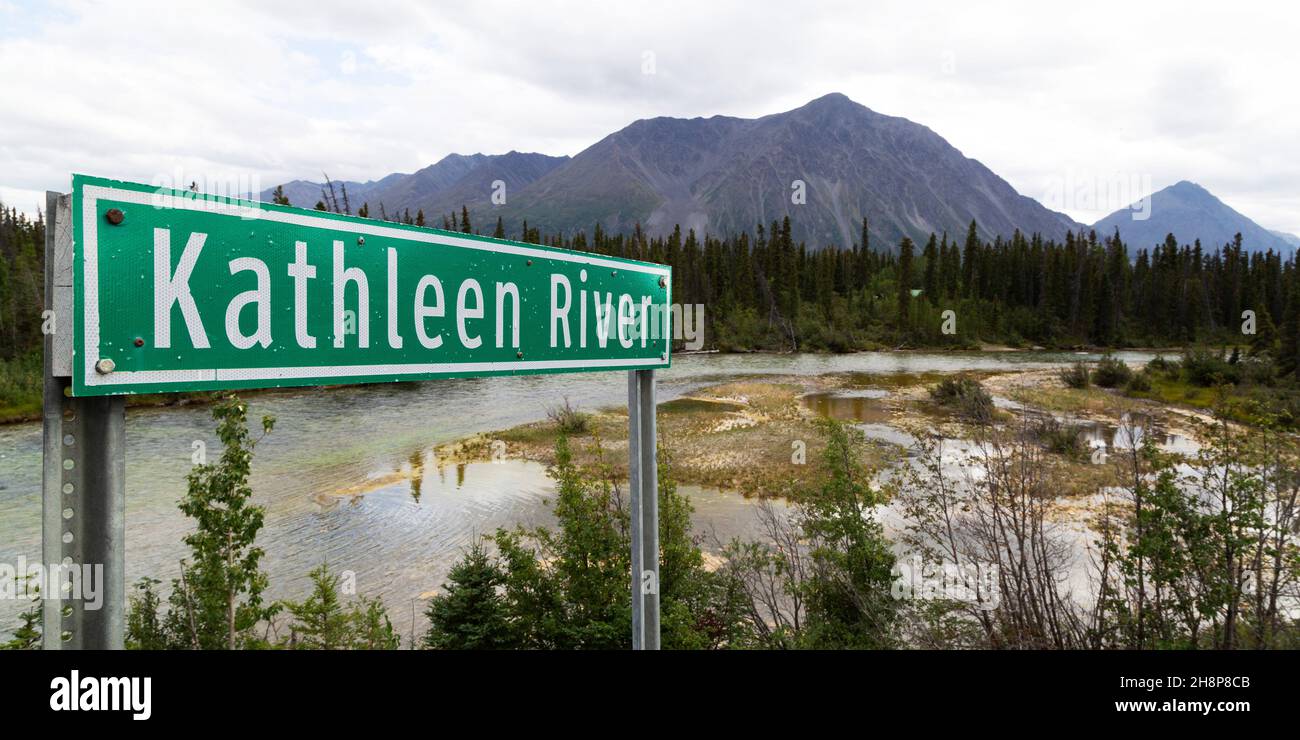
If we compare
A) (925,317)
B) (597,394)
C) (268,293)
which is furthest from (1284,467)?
(925,317)

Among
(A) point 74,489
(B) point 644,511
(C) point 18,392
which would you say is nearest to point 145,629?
(B) point 644,511

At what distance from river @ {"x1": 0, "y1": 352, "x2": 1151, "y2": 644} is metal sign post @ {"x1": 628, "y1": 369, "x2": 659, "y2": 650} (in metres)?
5.67

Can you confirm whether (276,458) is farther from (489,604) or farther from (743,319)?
(743,319)

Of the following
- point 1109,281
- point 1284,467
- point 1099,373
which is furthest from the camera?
point 1109,281

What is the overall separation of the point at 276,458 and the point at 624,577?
55.1ft

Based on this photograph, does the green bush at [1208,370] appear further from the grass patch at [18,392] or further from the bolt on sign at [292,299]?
the grass patch at [18,392]

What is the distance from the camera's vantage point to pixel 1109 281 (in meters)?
81.6

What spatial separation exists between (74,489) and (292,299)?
501 mm

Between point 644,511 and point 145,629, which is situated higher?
point 644,511

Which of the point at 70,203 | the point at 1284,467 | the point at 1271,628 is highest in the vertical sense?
the point at 70,203

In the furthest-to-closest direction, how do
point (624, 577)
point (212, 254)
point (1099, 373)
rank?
point (1099, 373) → point (624, 577) → point (212, 254)

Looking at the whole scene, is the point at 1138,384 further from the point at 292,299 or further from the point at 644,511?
the point at 292,299

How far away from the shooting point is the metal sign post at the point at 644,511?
2.17m

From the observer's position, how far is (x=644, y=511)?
233 centimetres
